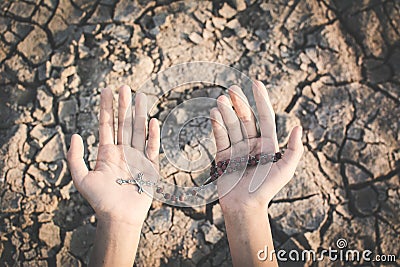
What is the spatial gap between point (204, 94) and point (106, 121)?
29.8 inches

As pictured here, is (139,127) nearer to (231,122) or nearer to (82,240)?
(231,122)

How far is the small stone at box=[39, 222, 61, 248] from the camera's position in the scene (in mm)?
2607

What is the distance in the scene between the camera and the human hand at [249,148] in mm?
2145

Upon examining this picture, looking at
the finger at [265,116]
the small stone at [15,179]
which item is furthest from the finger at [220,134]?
the small stone at [15,179]

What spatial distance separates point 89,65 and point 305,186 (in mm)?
1476

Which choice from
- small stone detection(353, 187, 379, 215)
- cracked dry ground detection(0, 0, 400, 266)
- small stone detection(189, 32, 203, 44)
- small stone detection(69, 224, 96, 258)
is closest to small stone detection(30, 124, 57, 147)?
cracked dry ground detection(0, 0, 400, 266)

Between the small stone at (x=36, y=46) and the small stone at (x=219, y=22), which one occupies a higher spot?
the small stone at (x=219, y=22)

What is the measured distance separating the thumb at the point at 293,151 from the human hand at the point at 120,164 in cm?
60

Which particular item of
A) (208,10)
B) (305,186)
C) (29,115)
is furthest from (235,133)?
(29,115)

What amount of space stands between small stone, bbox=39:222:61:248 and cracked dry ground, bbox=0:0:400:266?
1cm

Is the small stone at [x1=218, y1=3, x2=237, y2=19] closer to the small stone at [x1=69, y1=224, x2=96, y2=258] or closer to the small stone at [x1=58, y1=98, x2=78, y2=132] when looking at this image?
the small stone at [x1=58, y1=98, x2=78, y2=132]

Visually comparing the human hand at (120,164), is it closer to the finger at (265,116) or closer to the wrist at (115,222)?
the wrist at (115,222)

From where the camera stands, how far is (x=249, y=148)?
2.25 metres

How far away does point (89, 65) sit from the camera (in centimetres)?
287
